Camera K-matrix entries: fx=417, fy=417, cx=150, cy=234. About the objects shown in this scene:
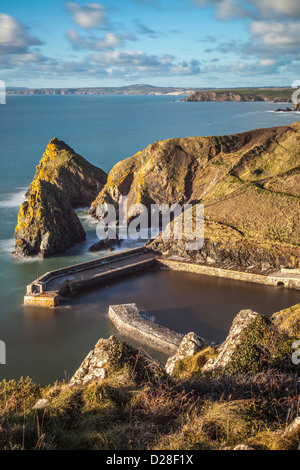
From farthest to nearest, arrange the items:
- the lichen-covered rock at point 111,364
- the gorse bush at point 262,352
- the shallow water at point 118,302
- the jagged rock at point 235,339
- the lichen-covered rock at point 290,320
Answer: the shallow water at point 118,302
the lichen-covered rock at point 290,320
the jagged rock at point 235,339
the gorse bush at point 262,352
the lichen-covered rock at point 111,364

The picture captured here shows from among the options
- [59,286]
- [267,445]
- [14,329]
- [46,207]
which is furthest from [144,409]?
[46,207]

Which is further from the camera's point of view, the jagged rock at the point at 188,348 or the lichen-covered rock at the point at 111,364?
the jagged rock at the point at 188,348

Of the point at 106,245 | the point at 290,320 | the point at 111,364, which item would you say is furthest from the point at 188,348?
the point at 106,245

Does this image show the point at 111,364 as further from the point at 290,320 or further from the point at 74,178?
the point at 74,178

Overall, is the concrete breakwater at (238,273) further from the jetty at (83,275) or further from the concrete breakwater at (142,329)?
the concrete breakwater at (142,329)

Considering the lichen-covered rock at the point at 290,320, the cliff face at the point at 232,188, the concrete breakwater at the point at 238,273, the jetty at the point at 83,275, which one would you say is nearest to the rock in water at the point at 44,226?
the jetty at the point at 83,275

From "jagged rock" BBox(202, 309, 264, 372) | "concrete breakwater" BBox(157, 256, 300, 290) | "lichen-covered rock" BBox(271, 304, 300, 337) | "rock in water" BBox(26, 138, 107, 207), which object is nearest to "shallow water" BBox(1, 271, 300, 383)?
"concrete breakwater" BBox(157, 256, 300, 290)

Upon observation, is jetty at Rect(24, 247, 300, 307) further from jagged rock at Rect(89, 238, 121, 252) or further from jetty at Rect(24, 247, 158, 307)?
jagged rock at Rect(89, 238, 121, 252)
